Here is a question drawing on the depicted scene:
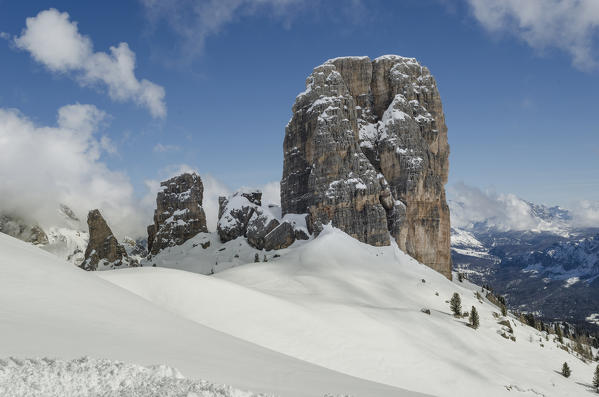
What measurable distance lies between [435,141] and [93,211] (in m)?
104

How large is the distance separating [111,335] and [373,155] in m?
96.0

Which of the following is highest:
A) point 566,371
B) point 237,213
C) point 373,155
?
point 373,155

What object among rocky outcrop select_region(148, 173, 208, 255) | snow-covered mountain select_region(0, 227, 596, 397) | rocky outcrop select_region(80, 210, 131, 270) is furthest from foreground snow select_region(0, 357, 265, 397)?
rocky outcrop select_region(148, 173, 208, 255)

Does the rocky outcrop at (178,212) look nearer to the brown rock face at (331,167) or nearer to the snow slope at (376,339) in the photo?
the brown rock face at (331,167)

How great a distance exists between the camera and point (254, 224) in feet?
342

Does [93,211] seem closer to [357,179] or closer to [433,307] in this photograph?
[357,179]

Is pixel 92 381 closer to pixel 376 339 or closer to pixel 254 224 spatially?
pixel 376 339

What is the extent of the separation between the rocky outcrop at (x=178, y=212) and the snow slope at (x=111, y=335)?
10288 cm

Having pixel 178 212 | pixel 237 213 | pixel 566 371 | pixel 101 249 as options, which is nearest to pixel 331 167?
pixel 237 213

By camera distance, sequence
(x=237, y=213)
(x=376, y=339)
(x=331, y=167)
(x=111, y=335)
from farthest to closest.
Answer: (x=237, y=213), (x=331, y=167), (x=376, y=339), (x=111, y=335)

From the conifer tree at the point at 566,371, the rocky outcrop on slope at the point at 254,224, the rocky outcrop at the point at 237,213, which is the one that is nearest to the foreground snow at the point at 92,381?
the conifer tree at the point at 566,371

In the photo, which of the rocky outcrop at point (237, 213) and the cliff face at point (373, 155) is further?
the rocky outcrop at point (237, 213)

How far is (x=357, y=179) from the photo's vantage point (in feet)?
301

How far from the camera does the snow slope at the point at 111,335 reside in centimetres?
894
